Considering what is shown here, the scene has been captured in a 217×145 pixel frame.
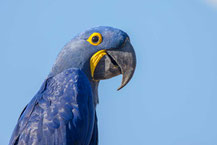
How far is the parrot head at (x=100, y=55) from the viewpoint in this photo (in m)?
5.68

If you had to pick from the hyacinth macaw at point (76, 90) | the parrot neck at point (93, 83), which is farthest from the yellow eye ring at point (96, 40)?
the parrot neck at point (93, 83)

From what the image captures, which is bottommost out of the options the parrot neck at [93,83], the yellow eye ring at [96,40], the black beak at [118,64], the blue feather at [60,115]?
the blue feather at [60,115]

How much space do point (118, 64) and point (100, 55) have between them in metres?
0.26

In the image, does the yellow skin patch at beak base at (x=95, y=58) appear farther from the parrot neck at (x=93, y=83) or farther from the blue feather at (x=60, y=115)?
the blue feather at (x=60, y=115)

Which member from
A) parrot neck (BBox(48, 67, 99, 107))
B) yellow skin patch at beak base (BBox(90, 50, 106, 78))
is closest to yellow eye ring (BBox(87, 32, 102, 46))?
yellow skin patch at beak base (BBox(90, 50, 106, 78))

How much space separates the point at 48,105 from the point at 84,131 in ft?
1.70

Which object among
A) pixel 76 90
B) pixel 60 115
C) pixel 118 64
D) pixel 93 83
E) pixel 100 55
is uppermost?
pixel 100 55

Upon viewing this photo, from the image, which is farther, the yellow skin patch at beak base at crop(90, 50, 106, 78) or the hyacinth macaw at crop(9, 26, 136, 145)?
the yellow skin patch at beak base at crop(90, 50, 106, 78)

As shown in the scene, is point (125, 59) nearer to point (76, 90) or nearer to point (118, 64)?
point (118, 64)

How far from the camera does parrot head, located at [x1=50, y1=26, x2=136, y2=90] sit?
5.68 m

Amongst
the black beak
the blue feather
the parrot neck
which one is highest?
the black beak

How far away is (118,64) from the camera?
5.74 m

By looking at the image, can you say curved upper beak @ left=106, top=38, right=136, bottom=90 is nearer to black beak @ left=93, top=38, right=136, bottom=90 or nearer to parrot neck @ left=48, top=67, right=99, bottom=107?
black beak @ left=93, top=38, right=136, bottom=90

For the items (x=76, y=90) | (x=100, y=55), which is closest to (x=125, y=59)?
(x=100, y=55)
